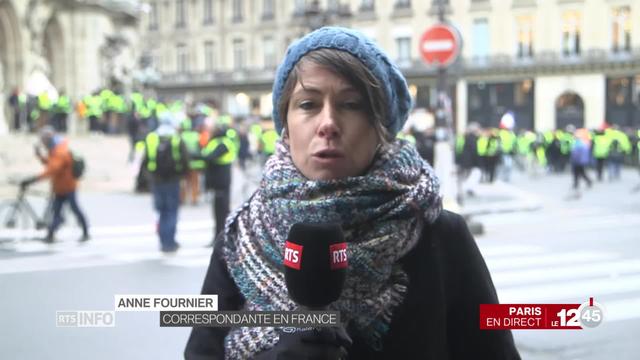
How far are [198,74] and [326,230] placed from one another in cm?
5717

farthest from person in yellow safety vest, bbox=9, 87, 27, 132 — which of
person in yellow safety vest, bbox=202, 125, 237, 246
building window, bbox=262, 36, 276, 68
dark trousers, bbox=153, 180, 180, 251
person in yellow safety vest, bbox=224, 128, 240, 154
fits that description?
building window, bbox=262, 36, 276, 68

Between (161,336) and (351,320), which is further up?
(351,320)

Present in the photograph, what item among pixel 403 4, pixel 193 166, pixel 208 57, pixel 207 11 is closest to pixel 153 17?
pixel 207 11

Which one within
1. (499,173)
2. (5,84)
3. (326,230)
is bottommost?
(499,173)

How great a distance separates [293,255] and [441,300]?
51 centimetres

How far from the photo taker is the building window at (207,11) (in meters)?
53.6

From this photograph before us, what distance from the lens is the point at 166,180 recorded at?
11117 mm

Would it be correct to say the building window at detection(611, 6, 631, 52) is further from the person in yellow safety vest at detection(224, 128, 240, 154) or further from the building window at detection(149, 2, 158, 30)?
the building window at detection(149, 2, 158, 30)

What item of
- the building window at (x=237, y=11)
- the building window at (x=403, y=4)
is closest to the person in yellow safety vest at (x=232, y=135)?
the building window at (x=403, y=4)

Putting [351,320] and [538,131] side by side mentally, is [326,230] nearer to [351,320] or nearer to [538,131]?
[351,320]

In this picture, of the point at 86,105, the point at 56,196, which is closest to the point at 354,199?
the point at 56,196

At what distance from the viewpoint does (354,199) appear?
1.84m

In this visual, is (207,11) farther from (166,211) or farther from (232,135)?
(166,211)

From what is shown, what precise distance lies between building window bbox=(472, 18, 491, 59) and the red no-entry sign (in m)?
17.4
